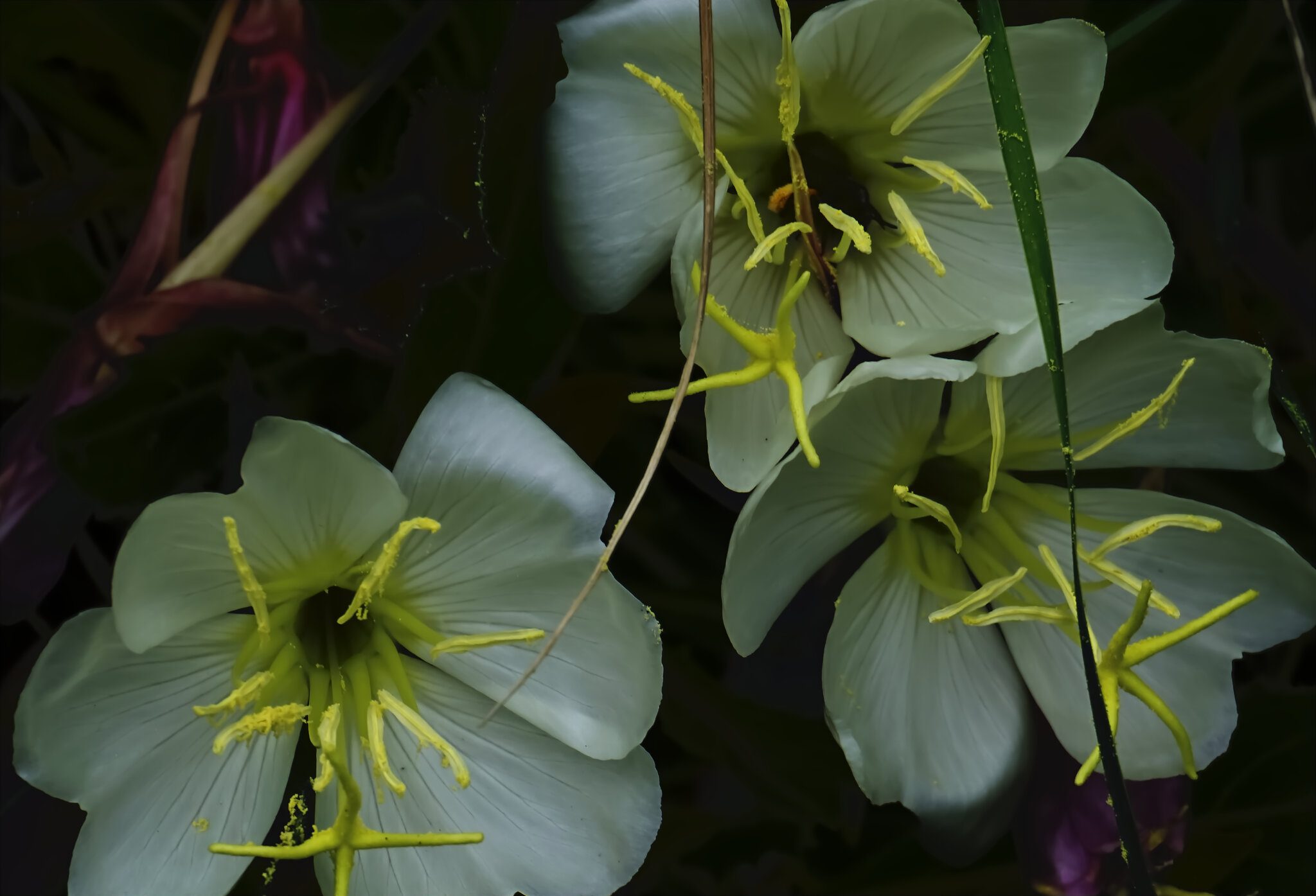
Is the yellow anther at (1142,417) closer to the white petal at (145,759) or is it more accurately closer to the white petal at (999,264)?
A: the white petal at (999,264)

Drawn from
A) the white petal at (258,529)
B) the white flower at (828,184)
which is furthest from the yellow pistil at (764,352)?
the white petal at (258,529)

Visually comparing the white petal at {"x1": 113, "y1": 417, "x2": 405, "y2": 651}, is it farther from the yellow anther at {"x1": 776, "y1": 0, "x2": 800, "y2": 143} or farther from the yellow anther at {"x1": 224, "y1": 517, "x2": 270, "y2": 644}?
the yellow anther at {"x1": 776, "y1": 0, "x2": 800, "y2": 143}

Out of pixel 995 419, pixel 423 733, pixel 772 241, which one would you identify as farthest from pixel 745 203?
pixel 423 733

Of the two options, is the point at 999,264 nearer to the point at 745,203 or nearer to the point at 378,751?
the point at 745,203

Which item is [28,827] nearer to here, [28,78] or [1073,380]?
[28,78]

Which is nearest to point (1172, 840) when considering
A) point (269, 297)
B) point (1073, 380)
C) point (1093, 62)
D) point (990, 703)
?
point (990, 703)

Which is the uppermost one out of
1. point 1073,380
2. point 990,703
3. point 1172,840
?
point 1073,380
